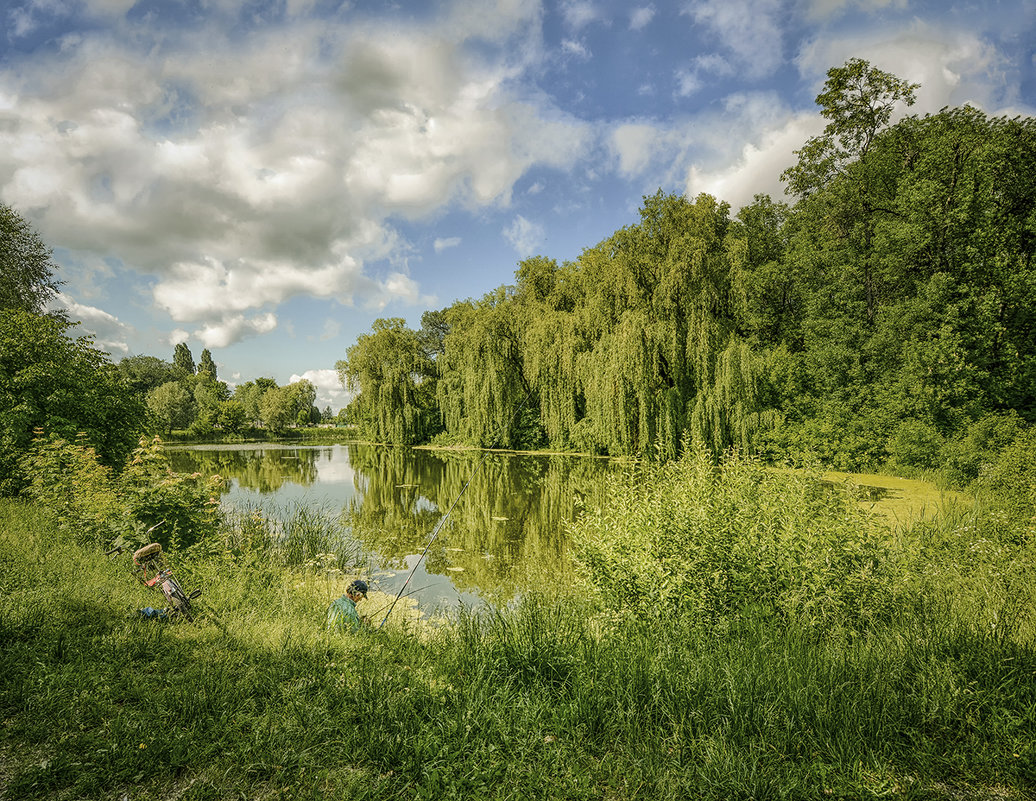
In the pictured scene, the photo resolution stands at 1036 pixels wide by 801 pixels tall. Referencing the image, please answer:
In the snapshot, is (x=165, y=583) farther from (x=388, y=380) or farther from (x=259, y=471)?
(x=388, y=380)

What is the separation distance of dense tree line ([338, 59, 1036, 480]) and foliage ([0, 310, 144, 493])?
10450 mm

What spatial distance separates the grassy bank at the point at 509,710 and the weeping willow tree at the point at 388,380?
2515 centimetres

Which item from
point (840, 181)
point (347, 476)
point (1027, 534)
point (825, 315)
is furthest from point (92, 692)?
point (840, 181)

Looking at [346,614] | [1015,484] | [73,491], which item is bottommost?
[346,614]

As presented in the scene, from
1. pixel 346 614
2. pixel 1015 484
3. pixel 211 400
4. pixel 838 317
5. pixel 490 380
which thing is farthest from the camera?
pixel 211 400

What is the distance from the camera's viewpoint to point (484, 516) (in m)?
11.8

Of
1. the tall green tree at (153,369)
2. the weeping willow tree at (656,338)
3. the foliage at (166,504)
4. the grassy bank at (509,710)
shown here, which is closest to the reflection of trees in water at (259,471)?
the foliage at (166,504)

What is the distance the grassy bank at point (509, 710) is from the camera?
2250 millimetres

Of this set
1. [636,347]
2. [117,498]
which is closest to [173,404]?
[117,498]

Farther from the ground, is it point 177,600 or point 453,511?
point 177,600

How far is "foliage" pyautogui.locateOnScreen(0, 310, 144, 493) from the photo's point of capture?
843 centimetres

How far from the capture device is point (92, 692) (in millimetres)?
2768

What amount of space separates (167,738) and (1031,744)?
467cm

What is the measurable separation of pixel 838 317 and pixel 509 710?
20230mm
